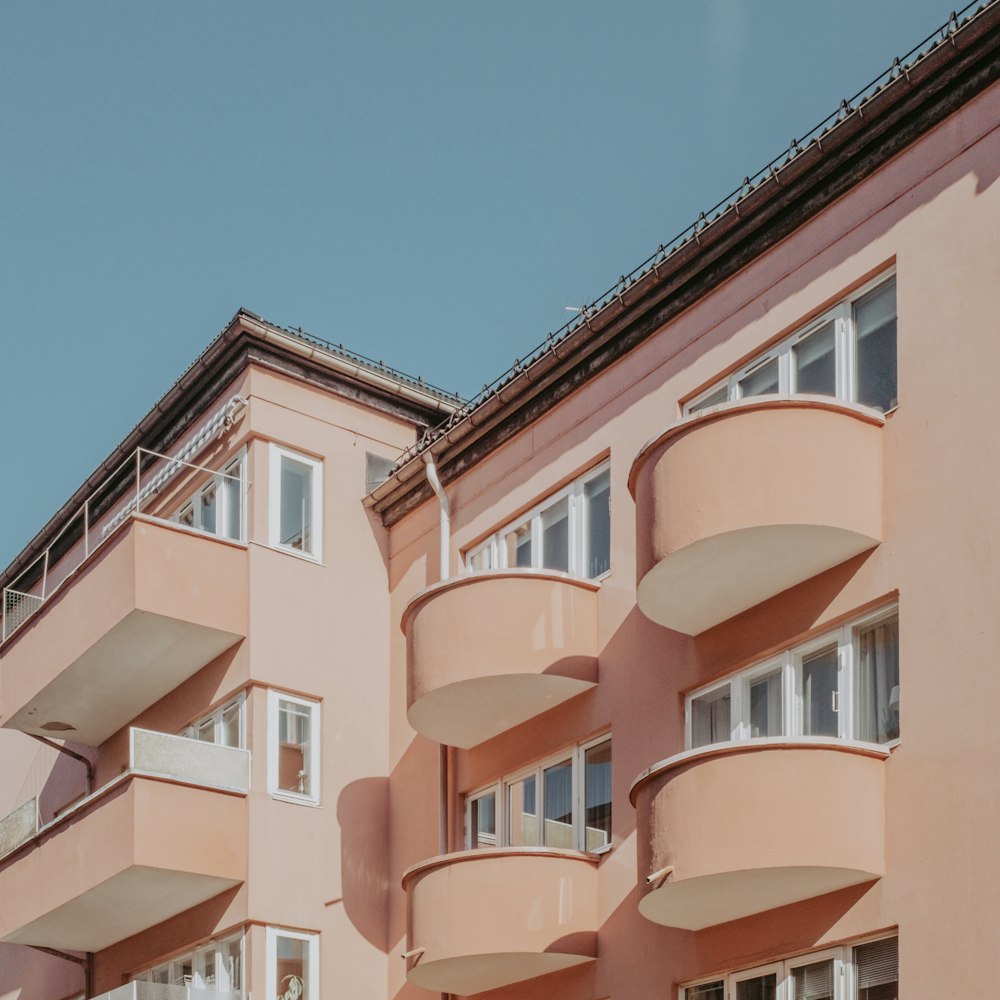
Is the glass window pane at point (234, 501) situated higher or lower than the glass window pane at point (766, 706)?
higher

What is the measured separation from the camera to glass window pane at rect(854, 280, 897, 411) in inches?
704

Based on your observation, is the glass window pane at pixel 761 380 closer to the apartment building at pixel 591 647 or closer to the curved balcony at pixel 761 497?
the apartment building at pixel 591 647

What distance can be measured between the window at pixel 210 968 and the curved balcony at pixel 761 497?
765 centimetres

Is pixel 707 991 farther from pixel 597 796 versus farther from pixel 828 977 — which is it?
pixel 597 796

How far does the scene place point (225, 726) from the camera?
24.2 meters

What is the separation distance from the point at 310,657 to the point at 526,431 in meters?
3.94

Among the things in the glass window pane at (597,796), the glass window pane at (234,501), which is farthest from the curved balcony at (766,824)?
the glass window pane at (234,501)

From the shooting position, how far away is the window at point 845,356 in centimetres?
1800

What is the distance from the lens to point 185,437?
27.2 metres

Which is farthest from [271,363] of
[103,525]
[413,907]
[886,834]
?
[886,834]

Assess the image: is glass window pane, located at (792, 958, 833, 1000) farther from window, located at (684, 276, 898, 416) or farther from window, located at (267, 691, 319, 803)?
window, located at (267, 691, 319, 803)

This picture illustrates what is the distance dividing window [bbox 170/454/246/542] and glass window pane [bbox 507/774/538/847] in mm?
5136

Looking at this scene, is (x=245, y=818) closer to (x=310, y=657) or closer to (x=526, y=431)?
(x=310, y=657)

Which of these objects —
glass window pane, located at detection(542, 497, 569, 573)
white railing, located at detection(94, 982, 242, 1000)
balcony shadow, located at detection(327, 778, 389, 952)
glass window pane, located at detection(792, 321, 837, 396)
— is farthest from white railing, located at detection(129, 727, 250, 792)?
glass window pane, located at detection(792, 321, 837, 396)
